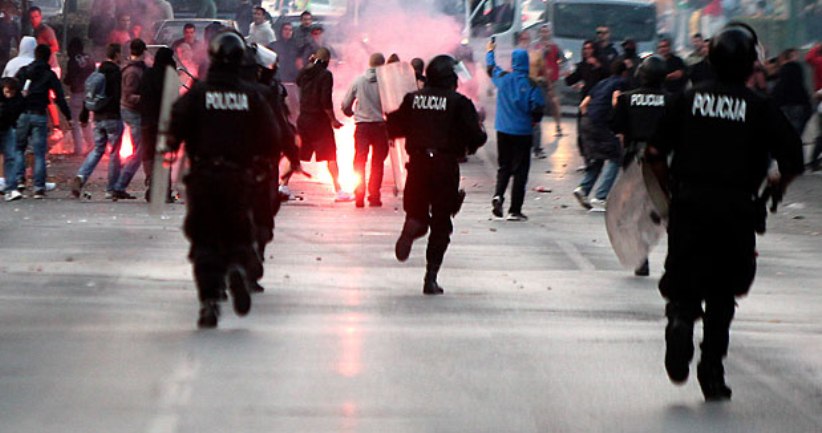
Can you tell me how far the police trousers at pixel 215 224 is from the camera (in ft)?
31.6

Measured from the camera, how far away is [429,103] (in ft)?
38.9

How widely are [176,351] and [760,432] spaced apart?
3.16 meters

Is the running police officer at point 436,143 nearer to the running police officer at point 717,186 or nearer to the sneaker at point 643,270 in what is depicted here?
the sneaker at point 643,270

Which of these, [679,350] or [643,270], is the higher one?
[679,350]

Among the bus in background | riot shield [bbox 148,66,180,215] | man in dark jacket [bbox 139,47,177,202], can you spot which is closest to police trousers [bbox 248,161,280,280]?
riot shield [bbox 148,66,180,215]


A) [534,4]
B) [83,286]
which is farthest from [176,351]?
[534,4]

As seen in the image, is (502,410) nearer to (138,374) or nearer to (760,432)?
(760,432)

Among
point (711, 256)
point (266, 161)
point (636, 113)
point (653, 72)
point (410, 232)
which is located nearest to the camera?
point (711, 256)

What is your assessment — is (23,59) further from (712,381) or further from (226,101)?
(712,381)

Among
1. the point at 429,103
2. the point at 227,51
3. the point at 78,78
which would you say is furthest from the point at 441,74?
the point at 78,78

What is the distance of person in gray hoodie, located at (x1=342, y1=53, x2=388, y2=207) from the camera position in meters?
19.0

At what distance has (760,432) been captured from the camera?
282 inches

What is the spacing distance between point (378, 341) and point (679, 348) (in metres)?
2.26

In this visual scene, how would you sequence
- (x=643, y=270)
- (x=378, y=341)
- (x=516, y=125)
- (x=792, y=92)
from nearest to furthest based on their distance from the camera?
(x=378, y=341) < (x=643, y=270) < (x=516, y=125) < (x=792, y=92)
